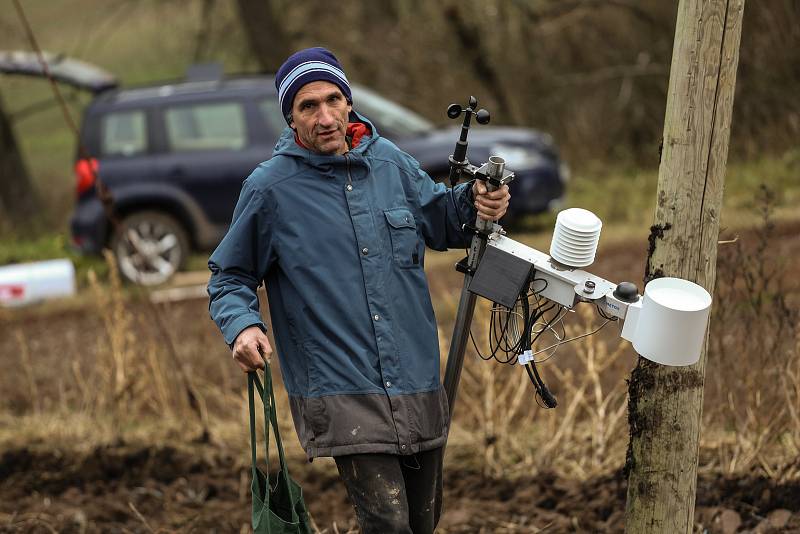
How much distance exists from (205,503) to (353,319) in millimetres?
2243

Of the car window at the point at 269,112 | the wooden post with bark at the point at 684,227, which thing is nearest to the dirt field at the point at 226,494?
the wooden post with bark at the point at 684,227

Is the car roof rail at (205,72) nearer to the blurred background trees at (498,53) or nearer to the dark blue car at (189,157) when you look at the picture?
the dark blue car at (189,157)

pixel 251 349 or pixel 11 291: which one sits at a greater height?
pixel 11 291

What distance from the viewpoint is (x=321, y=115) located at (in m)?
3.05

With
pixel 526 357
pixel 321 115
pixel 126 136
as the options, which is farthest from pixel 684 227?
pixel 126 136

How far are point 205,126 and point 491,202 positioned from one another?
7.85 metres

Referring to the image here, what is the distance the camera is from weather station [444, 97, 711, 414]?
2.74 m

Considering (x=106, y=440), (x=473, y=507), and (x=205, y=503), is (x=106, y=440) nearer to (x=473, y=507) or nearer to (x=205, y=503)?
(x=205, y=503)

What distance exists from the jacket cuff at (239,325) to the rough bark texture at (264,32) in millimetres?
11552

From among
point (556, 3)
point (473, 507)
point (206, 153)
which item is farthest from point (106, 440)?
point (556, 3)

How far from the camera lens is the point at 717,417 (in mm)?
4723

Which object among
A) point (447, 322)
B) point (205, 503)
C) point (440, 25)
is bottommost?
point (205, 503)

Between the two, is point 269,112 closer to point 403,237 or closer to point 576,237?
point 403,237

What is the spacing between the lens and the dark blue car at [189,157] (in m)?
10.4
